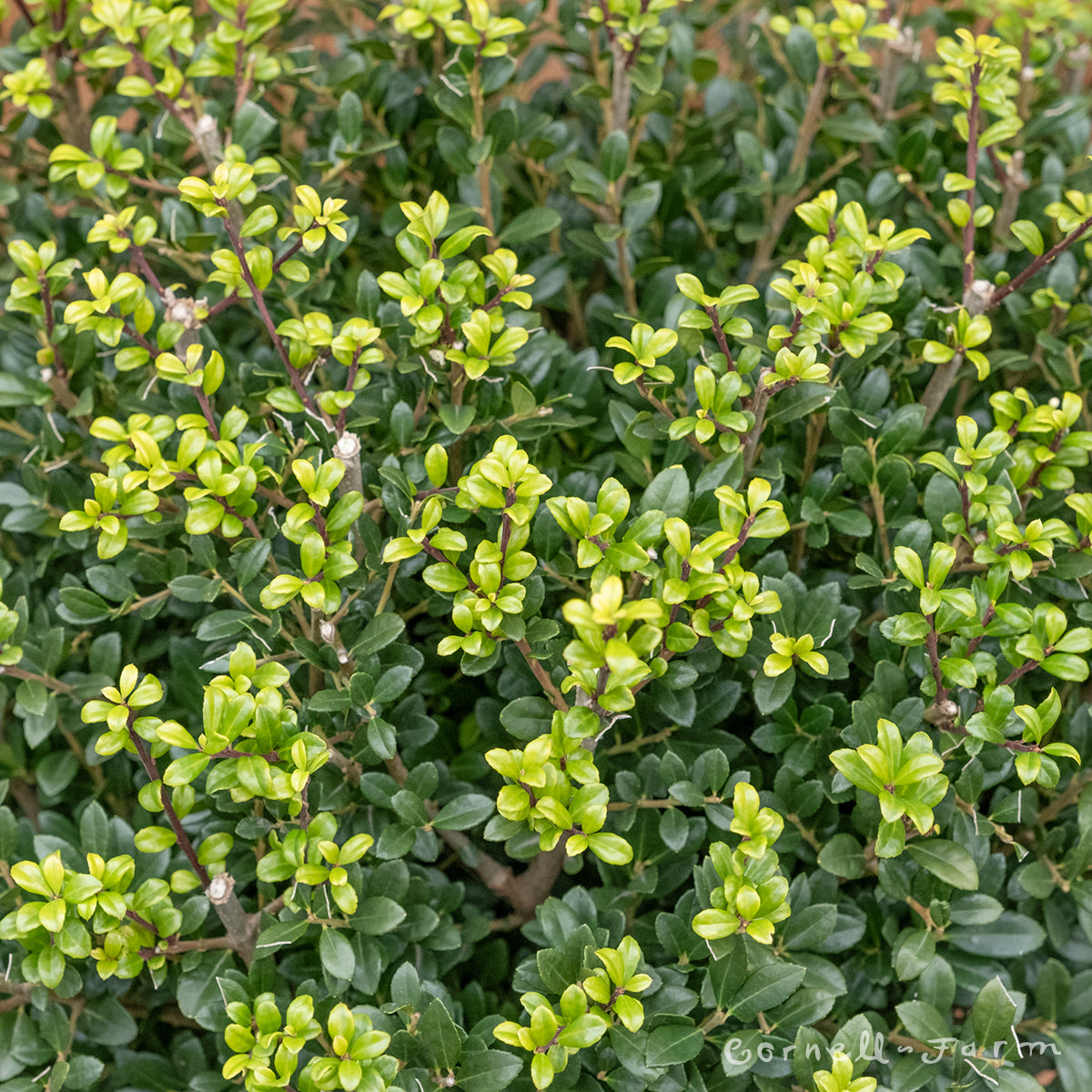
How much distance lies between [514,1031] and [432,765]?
25 cm

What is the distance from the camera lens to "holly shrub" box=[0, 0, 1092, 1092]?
875 millimetres

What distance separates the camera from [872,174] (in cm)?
137

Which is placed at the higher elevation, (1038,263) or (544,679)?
(1038,263)

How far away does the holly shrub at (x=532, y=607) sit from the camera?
0.88 metres

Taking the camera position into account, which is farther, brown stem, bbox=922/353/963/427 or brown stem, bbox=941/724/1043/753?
brown stem, bbox=922/353/963/427

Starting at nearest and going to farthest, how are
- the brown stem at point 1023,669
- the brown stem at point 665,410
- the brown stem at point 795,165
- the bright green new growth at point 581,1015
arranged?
1. the bright green new growth at point 581,1015
2. the brown stem at point 1023,669
3. the brown stem at point 665,410
4. the brown stem at point 795,165

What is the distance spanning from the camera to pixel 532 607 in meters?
0.92

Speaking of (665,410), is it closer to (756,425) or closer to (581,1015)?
(756,425)

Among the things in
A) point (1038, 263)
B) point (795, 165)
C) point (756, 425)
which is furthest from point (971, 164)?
point (756, 425)

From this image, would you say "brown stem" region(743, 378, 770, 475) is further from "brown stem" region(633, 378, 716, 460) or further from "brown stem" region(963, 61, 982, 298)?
"brown stem" region(963, 61, 982, 298)

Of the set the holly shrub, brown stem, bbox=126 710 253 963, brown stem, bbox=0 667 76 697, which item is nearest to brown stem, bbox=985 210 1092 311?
the holly shrub

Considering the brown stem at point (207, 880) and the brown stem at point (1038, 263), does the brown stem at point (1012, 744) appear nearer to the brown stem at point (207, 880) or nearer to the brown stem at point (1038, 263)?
the brown stem at point (1038, 263)

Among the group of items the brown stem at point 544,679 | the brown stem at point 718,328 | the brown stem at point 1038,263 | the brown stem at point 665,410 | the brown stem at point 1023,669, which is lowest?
the brown stem at point 544,679

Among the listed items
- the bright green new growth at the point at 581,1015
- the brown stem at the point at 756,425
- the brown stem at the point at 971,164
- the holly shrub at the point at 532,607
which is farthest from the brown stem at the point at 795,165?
the bright green new growth at the point at 581,1015
